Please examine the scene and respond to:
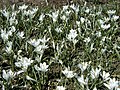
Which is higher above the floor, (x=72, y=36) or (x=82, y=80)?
(x=72, y=36)

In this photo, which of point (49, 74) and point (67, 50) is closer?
point (49, 74)

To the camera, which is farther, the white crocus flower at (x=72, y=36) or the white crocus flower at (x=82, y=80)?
the white crocus flower at (x=72, y=36)

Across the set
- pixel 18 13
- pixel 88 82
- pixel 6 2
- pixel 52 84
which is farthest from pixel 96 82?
pixel 6 2

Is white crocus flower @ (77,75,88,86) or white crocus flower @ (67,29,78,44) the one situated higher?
white crocus flower @ (67,29,78,44)

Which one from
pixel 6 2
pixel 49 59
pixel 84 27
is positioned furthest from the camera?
pixel 6 2

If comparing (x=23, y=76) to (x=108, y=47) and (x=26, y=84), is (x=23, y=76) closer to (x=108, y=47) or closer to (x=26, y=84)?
(x=26, y=84)

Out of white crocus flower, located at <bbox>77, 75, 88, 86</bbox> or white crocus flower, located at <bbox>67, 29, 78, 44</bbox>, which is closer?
white crocus flower, located at <bbox>77, 75, 88, 86</bbox>

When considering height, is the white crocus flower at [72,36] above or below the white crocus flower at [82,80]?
above

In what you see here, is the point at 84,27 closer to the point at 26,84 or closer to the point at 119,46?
the point at 119,46

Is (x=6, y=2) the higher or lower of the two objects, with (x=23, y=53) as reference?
higher

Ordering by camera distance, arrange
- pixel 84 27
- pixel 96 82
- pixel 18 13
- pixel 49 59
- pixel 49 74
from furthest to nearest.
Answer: pixel 18 13, pixel 84 27, pixel 49 59, pixel 49 74, pixel 96 82

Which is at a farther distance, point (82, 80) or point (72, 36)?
point (72, 36)
